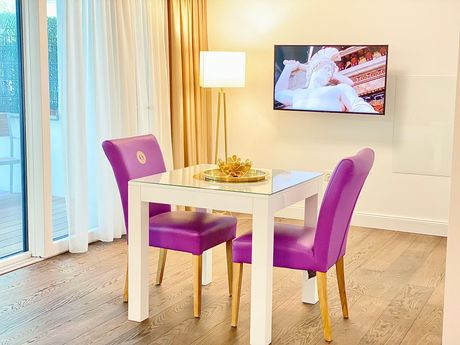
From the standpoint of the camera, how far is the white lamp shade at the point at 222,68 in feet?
18.4

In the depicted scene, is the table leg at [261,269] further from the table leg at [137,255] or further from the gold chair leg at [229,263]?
the gold chair leg at [229,263]

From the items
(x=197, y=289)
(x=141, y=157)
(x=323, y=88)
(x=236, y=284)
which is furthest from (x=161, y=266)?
(x=323, y=88)

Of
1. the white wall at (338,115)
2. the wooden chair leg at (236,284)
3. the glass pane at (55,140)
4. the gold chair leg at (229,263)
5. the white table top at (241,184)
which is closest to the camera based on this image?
the white table top at (241,184)

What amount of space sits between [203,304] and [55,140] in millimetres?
1719

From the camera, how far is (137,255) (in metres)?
3.52

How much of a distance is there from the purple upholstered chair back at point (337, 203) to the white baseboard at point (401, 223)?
7.78 ft

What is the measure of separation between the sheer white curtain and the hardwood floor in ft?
1.20

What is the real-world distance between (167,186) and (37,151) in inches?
61.0

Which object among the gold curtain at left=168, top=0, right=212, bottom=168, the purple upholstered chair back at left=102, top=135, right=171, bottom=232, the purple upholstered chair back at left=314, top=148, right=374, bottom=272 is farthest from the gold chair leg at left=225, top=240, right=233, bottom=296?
the gold curtain at left=168, top=0, right=212, bottom=168

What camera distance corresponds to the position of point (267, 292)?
3.21 metres

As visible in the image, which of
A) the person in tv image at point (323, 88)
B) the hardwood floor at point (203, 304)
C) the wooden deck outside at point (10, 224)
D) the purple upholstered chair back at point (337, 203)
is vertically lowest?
the hardwood floor at point (203, 304)

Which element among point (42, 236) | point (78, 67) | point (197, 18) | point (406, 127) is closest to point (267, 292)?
point (42, 236)

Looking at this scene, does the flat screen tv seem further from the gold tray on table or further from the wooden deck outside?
the wooden deck outside

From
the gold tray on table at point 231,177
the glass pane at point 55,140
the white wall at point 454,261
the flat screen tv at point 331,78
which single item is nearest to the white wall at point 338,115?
the flat screen tv at point 331,78
